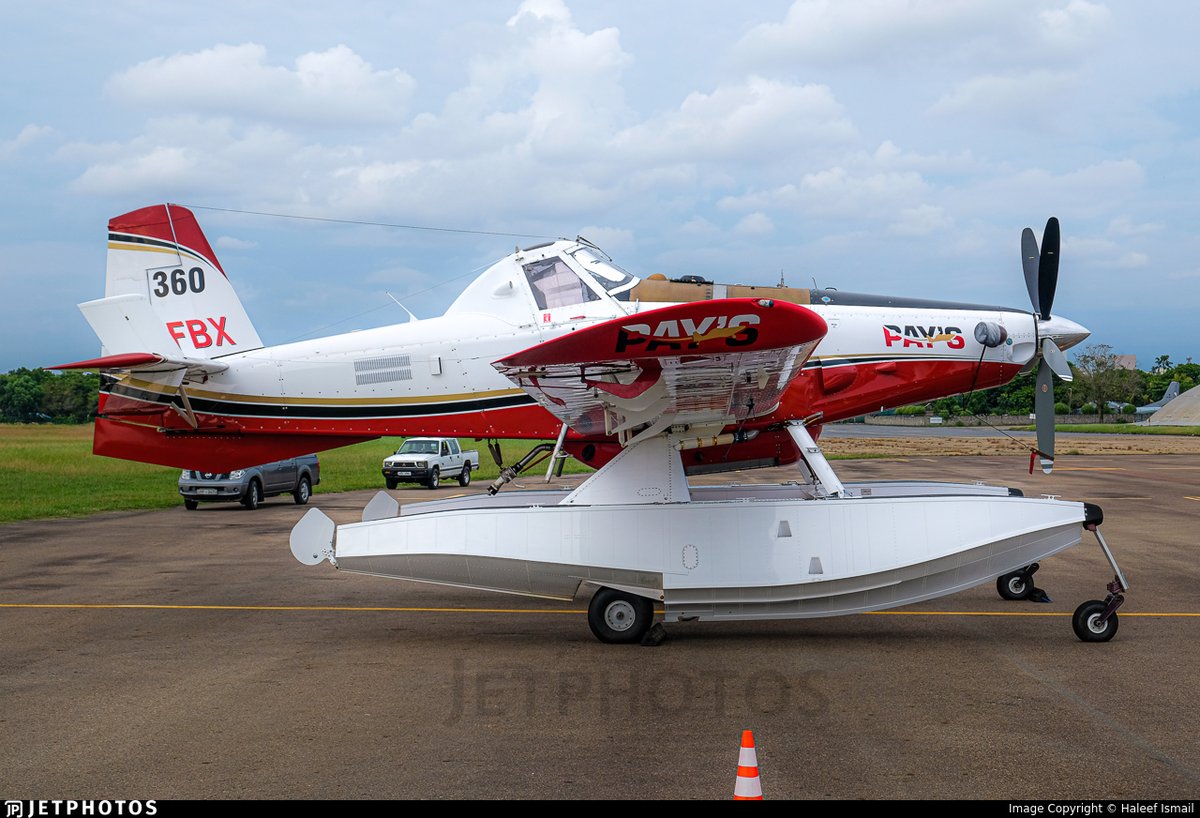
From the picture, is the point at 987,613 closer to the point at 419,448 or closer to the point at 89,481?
the point at 419,448

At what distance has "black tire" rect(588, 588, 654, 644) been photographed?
821 cm

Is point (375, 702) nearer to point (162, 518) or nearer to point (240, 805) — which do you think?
point (240, 805)

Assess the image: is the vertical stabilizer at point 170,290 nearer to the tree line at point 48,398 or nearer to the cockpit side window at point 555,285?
the cockpit side window at point 555,285

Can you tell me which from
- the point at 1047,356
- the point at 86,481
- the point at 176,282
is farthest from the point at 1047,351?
the point at 86,481

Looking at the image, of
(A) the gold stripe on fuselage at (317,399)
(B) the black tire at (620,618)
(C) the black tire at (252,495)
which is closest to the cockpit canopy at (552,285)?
(A) the gold stripe on fuselage at (317,399)

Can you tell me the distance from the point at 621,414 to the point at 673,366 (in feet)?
4.53

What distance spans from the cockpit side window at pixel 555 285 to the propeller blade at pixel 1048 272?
15.2 ft

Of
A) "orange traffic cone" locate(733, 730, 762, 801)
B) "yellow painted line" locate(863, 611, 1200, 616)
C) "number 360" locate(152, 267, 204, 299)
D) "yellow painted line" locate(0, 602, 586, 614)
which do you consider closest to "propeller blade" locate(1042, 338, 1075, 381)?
"yellow painted line" locate(863, 611, 1200, 616)

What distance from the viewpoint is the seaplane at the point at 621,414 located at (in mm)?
7996

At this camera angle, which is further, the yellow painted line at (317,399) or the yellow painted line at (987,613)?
the yellow painted line at (317,399)

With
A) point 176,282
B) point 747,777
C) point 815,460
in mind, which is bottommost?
point 747,777

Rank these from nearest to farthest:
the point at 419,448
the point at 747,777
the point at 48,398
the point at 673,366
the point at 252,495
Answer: the point at 747,777
the point at 673,366
the point at 252,495
the point at 419,448
the point at 48,398

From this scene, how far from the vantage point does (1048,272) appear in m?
9.79

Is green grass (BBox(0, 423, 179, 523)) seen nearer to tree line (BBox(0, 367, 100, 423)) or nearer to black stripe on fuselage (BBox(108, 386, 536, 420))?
black stripe on fuselage (BBox(108, 386, 536, 420))
